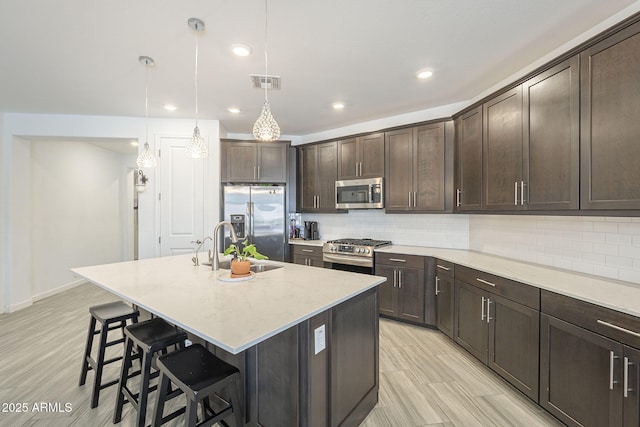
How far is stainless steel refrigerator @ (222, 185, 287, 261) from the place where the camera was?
4184 mm

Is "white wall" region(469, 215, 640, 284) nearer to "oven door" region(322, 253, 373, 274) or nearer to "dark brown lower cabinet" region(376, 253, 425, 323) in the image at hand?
"dark brown lower cabinet" region(376, 253, 425, 323)

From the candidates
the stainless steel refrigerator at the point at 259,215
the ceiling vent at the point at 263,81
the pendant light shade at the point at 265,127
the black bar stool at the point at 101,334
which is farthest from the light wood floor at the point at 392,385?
the ceiling vent at the point at 263,81

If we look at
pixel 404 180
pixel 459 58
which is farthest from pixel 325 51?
pixel 404 180

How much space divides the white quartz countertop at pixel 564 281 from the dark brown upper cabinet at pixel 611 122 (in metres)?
0.52

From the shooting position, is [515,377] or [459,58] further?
[459,58]

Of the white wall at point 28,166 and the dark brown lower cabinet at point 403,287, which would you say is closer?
the dark brown lower cabinet at point 403,287

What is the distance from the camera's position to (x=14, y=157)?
3.95 m

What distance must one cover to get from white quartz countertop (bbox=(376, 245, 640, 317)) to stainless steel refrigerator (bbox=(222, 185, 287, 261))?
7.64 feet

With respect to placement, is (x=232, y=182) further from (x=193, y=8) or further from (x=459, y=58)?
(x=459, y=58)

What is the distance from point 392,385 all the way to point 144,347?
188cm

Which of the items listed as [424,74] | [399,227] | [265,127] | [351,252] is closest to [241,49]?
[265,127]

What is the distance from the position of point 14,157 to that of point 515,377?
6.47 metres

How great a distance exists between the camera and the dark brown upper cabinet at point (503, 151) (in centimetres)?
237

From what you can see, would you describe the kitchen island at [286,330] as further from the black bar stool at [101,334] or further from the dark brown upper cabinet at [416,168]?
the dark brown upper cabinet at [416,168]
